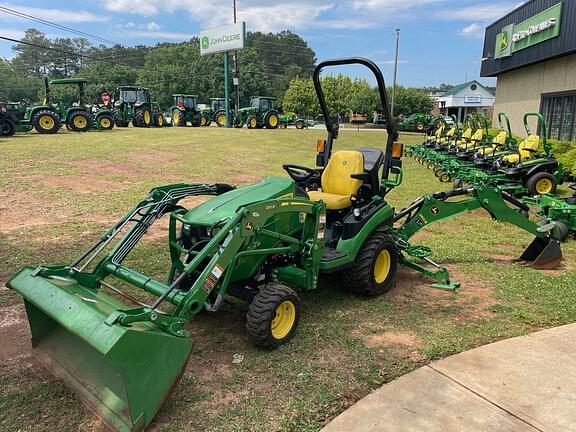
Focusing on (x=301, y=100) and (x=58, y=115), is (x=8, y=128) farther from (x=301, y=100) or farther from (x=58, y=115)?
(x=301, y=100)

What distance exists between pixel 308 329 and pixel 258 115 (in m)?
29.5

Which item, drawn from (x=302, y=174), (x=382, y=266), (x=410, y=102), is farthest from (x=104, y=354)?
(x=410, y=102)

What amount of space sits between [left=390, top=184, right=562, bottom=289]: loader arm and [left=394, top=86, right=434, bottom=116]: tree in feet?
173

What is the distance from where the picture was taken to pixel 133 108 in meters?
28.4

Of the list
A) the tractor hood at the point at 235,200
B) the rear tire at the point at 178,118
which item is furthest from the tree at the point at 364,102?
the tractor hood at the point at 235,200

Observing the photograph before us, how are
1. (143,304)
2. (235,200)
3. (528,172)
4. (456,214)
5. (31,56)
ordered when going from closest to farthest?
(143,304), (235,200), (456,214), (528,172), (31,56)

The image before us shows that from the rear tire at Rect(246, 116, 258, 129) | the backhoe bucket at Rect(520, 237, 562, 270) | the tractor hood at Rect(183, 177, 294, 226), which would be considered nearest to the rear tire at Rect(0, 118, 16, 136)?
the rear tire at Rect(246, 116, 258, 129)

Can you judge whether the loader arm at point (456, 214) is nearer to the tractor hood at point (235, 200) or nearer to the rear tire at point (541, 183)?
the tractor hood at point (235, 200)

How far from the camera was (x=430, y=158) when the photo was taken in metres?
15.4

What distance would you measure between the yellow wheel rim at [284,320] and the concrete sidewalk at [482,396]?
0.87 m

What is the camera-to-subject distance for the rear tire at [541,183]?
414 inches

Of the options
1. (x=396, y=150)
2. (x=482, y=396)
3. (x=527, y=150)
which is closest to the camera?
(x=482, y=396)

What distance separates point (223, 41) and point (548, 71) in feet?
82.5

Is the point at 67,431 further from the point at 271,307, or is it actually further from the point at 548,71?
the point at 548,71
